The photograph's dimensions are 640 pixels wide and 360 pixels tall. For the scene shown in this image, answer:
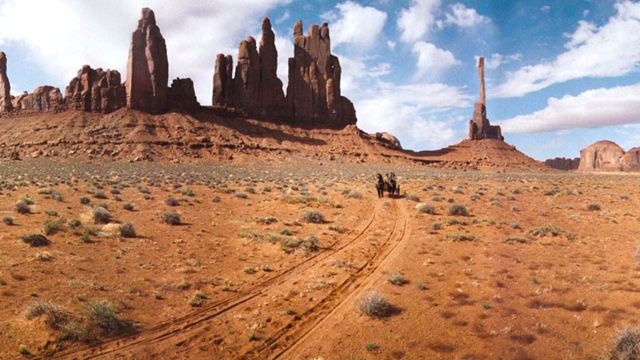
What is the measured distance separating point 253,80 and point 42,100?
4815 centimetres

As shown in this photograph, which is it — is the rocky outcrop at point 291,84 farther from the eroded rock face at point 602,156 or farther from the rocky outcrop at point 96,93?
the eroded rock face at point 602,156

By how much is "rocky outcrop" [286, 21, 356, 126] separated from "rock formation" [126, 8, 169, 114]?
3271cm

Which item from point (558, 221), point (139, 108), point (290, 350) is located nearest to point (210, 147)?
point (139, 108)

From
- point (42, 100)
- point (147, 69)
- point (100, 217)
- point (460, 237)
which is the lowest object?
point (460, 237)

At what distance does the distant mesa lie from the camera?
491 ft

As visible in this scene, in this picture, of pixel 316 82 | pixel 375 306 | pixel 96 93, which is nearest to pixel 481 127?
pixel 316 82

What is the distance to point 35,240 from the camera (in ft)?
39.4

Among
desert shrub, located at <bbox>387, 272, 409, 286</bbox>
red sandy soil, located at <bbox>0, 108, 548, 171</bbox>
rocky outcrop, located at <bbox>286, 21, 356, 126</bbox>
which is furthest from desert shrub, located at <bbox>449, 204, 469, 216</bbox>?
rocky outcrop, located at <bbox>286, 21, 356, 126</bbox>

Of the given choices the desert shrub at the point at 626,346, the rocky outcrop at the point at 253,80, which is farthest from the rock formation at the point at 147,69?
the desert shrub at the point at 626,346

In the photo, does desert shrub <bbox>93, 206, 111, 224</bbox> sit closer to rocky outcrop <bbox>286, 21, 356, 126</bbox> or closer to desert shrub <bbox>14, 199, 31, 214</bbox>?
desert shrub <bbox>14, 199, 31, 214</bbox>

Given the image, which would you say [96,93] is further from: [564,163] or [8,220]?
[564,163]

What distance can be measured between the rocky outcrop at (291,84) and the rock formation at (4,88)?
1860 inches

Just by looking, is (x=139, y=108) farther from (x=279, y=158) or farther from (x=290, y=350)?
(x=290, y=350)

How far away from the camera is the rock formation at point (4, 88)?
8966 cm
